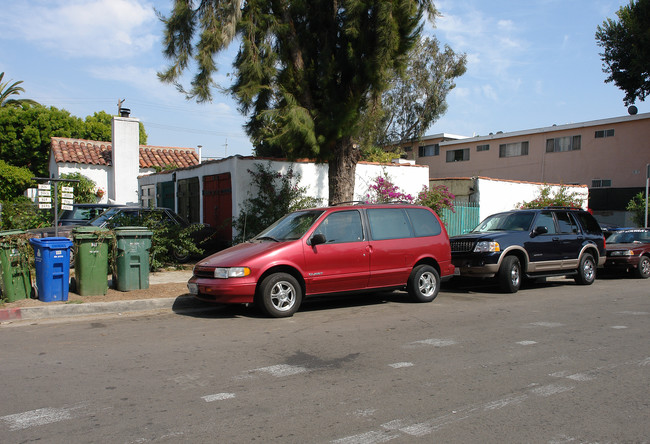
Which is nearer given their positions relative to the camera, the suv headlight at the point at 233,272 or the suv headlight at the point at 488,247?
the suv headlight at the point at 233,272

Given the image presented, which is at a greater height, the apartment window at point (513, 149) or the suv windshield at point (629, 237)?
the apartment window at point (513, 149)

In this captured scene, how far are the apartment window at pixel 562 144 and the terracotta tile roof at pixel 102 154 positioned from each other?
2101 cm

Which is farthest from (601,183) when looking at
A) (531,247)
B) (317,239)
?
(317,239)

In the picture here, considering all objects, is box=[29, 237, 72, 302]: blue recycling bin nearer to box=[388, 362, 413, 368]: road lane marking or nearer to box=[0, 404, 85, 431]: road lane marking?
box=[0, 404, 85, 431]: road lane marking

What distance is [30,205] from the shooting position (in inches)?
653

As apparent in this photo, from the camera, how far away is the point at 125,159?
23.0m

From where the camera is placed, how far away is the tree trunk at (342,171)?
Result: 44.1 feet

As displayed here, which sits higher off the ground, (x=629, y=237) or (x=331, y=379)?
(x=629, y=237)

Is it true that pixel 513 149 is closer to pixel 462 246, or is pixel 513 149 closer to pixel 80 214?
pixel 462 246

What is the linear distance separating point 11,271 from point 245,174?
6.85m

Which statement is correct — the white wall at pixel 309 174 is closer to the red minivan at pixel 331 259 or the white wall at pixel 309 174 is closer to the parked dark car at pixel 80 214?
the parked dark car at pixel 80 214

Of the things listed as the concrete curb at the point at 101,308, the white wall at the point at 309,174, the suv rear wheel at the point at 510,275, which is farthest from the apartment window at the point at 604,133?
the concrete curb at the point at 101,308

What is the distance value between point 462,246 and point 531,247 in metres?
1.51

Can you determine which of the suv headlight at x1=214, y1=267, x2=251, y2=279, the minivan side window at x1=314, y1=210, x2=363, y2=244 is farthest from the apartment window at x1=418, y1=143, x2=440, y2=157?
the suv headlight at x1=214, y1=267, x2=251, y2=279
